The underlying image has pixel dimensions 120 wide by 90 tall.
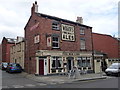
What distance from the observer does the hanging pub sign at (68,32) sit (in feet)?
76.0

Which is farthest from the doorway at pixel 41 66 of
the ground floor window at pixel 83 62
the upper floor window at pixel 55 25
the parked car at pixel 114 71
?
the parked car at pixel 114 71

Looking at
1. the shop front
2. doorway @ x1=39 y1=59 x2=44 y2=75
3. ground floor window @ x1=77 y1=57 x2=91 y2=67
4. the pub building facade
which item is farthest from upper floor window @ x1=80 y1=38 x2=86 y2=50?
doorway @ x1=39 y1=59 x2=44 y2=75

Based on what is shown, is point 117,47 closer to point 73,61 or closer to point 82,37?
point 82,37

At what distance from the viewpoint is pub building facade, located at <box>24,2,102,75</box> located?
20766 millimetres

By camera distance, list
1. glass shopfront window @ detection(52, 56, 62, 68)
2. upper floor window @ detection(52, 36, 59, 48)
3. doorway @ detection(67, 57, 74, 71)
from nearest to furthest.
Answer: glass shopfront window @ detection(52, 56, 62, 68) → upper floor window @ detection(52, 36, 59, 48) → doorway @ detection(67, 57, 74, 71)

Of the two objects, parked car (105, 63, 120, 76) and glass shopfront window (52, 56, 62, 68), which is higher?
glass shopfront window (52, 56, 62, 68)

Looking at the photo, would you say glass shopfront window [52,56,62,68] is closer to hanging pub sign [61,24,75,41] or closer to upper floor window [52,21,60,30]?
hanging pub sign [61,24,75,41]

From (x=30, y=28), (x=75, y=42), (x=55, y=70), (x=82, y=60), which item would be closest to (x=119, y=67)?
(x=82, y=60)

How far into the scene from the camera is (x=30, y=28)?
24438 mm

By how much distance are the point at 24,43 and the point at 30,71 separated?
19.3ft

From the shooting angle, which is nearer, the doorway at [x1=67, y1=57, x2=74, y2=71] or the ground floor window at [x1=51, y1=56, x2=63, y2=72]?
the ground floor window at [x1=51, y1=56, x2=63, y2=72]

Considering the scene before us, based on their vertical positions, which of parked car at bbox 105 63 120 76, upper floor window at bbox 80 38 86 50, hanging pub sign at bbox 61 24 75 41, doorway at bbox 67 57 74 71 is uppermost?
hanging pub sign at bbox 61 24 75 41

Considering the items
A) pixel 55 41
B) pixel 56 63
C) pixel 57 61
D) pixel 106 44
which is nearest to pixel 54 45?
pixel 55 41

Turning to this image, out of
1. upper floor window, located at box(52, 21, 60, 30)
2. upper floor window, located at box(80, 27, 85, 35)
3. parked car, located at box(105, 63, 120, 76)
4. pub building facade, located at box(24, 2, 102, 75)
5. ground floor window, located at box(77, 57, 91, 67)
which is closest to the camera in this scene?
parked car, located at box(105, 63, 120, 76)
